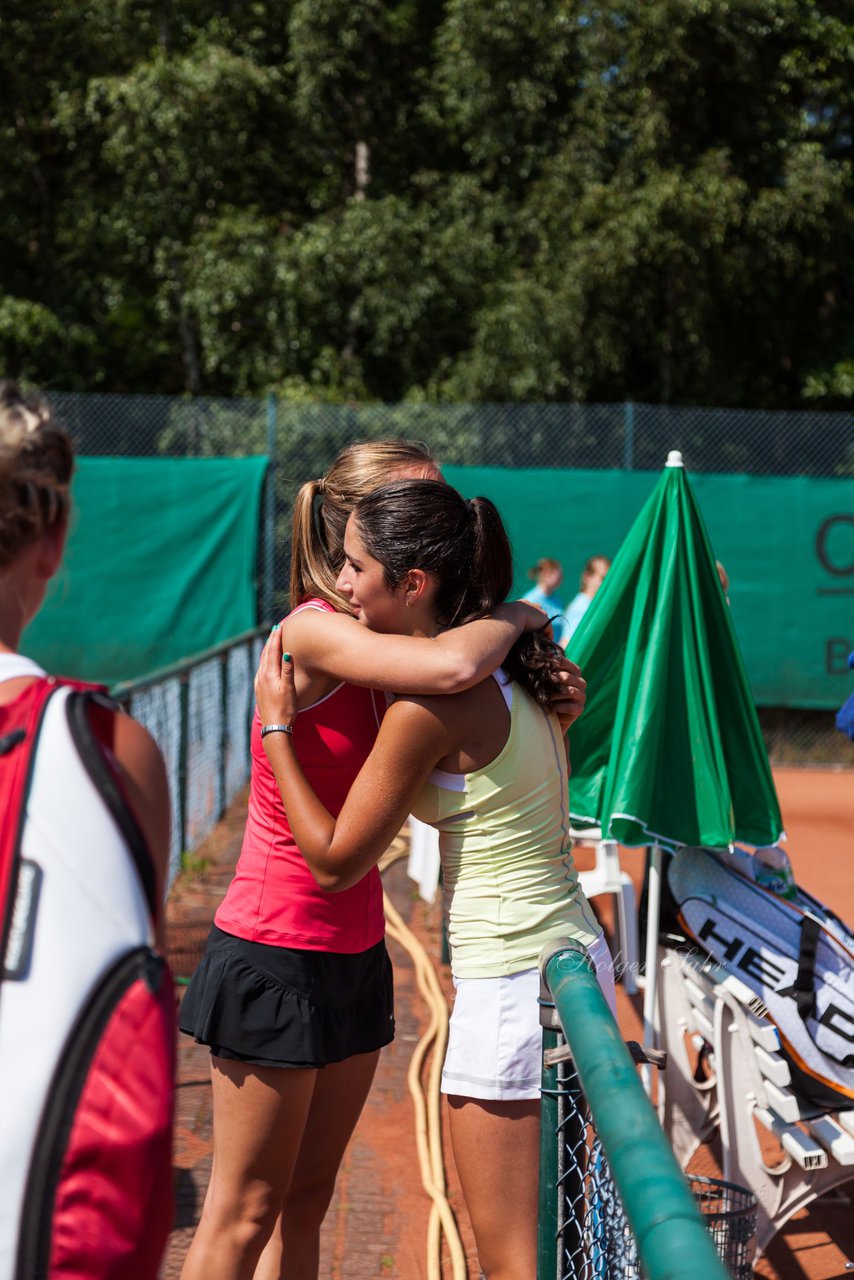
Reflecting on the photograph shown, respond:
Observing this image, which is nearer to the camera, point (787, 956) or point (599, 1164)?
point (599, 1164)

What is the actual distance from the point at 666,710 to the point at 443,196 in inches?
558

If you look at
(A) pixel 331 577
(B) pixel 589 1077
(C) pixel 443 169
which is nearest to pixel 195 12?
(C) pixel 443 169

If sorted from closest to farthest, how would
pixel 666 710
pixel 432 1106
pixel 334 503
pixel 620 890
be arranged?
pixel 334 503, pixel 666 710, pixel 432 1106, pixel 620 890

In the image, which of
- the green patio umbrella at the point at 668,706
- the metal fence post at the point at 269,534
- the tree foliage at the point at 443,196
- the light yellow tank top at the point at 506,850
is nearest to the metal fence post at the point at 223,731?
the metal fence post at the point at 269,534

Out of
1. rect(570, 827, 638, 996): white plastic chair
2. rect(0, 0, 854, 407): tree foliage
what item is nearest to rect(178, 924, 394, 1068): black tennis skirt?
rect(570, 827, 638, 996): white plastic chair

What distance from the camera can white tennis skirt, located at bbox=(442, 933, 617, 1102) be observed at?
6.64 feet

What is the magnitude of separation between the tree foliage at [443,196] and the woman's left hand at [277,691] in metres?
13.0

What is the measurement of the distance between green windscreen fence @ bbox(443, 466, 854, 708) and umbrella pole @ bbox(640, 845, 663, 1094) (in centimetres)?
664

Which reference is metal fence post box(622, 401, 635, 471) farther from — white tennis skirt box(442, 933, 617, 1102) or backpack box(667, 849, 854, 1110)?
white tennis skirt box(442, 933, 617, 1102)

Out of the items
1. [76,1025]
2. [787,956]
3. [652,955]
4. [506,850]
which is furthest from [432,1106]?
[76,1025]

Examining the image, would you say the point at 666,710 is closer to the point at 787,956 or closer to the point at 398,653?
the point at 787,956

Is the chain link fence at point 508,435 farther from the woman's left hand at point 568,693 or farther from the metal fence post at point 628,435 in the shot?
the woman's left hand at point 568,693

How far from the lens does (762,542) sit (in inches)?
410

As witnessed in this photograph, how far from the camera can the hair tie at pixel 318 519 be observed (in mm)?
2293
